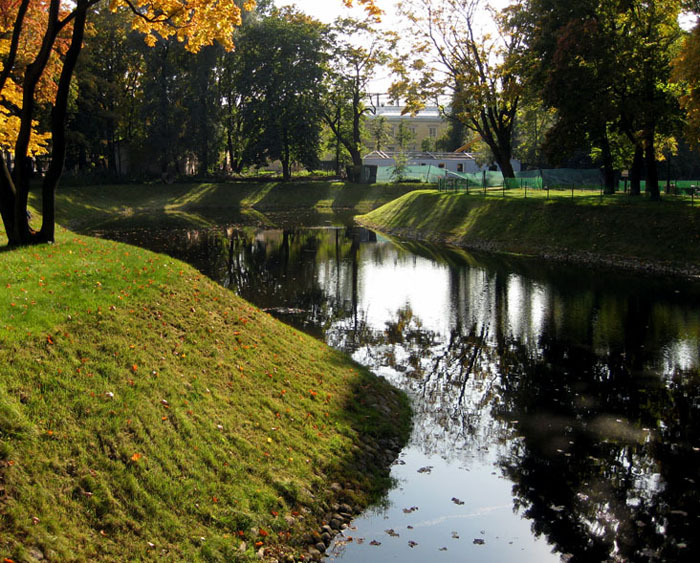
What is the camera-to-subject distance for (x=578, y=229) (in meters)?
36.2

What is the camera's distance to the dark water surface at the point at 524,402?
926 cm

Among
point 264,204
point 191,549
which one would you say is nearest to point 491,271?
point 191,549

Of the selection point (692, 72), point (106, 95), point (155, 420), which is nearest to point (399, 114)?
point (106, 95)

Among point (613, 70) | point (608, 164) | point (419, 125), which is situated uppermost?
point (419, 125)

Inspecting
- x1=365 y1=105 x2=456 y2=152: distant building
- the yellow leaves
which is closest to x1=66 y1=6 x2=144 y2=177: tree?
the yellow leaves

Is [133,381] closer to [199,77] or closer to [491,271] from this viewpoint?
[491,271]

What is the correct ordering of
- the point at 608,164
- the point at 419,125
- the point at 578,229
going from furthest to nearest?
the point at 419,125 → the point at 608,164 → the point at 578,229

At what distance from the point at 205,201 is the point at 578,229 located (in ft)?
146

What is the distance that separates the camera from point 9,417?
7.66m

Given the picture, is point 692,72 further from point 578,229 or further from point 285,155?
point 285,155

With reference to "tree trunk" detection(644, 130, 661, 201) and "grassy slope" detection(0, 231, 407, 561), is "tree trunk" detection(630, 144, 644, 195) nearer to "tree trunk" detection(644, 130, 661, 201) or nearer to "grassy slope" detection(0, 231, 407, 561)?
"tree trunk" detection(644, 130, 661, 201)

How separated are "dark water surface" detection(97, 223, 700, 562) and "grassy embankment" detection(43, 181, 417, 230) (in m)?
28.0

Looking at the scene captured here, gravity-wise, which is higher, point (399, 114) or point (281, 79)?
point (399, 114)

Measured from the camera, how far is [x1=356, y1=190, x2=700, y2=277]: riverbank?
3119cm
